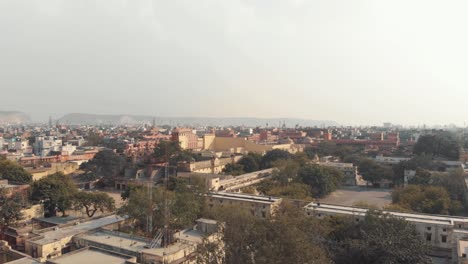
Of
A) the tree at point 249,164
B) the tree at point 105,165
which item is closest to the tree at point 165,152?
the tree at point 105,165

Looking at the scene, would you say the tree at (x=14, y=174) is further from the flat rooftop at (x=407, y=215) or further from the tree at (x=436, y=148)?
the tree at (x=436, y=148)

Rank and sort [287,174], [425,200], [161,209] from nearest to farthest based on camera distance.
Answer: [161,209] → [425,200] → [287,174]

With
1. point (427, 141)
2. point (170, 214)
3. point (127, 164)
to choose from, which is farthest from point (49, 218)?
point (427, 141)

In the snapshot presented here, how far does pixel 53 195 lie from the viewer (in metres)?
22.4

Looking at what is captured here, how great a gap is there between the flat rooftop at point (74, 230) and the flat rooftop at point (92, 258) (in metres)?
2.03

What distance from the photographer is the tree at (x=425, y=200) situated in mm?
22312

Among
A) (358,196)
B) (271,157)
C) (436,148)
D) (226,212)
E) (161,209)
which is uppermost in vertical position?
(436,148)

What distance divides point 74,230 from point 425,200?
19556 mm

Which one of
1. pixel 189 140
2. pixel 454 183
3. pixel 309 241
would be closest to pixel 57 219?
pixel 309 241

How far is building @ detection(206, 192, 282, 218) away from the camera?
2162 cm

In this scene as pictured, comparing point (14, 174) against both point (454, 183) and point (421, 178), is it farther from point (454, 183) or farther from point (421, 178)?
point (454, 183)

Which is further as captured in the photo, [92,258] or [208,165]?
[208,165]

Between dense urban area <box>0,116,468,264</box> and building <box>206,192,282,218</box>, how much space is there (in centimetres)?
7

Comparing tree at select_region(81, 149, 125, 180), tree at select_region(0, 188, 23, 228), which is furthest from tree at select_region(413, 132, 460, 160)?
tree at select_region(0, 188, 23, 228)
